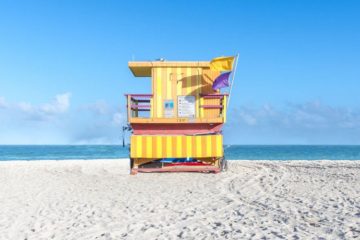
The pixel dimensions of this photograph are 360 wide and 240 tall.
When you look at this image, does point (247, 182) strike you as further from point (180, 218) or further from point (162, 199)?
point (180, 218)

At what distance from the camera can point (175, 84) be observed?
18516mm

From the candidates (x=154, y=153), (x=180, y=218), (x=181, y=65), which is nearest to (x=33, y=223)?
(x=180, y=218)

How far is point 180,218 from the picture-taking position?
8.68 meters

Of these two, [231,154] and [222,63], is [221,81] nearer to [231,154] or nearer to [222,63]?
[222,63]

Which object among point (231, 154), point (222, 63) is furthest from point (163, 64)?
point (231, 154)

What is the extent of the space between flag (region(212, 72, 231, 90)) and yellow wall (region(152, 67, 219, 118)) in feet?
3.19

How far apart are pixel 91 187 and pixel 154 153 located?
407 centimetres

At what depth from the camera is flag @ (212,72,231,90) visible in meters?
17.4

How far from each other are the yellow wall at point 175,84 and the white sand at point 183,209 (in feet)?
13.5

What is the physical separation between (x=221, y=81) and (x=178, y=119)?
248cm

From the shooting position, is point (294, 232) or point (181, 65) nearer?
point (294, 232)

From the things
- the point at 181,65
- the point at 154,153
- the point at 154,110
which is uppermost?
the point at 181,65

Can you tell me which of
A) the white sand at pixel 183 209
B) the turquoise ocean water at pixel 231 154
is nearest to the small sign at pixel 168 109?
the white sand at pixel 183 209

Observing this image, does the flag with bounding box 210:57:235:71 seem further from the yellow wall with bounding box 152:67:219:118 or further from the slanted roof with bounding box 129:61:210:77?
the yellow wall with bounding box 152:67:219:118
